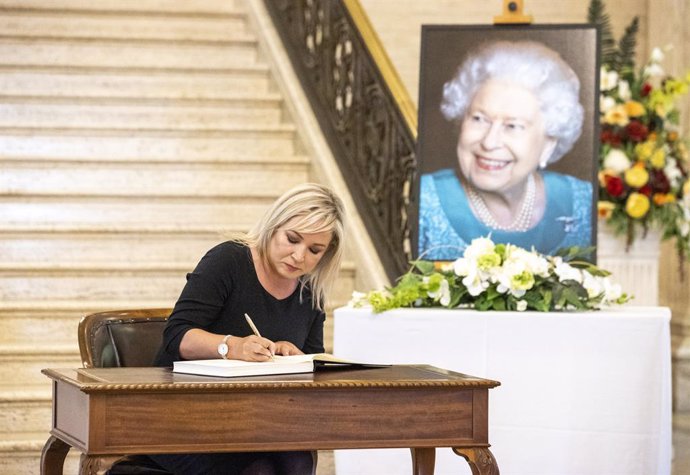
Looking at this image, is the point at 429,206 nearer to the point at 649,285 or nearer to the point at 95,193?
the point at 649,285

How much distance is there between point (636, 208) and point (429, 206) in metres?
1.41

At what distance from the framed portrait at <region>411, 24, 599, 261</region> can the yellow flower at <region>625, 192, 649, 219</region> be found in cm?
93

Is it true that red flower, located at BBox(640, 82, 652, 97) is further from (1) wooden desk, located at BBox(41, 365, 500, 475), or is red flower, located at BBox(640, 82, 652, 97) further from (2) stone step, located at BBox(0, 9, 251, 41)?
(1) wooden desk, located at BBox(41, 365, 500, 475)

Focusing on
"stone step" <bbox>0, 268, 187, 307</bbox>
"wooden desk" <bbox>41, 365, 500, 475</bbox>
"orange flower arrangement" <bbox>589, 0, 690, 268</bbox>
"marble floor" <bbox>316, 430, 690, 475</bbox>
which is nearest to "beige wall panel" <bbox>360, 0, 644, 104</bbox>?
"orange flower arrangement" <bbox>589, 0, 690, 268</bbox>

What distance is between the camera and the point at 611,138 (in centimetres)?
613

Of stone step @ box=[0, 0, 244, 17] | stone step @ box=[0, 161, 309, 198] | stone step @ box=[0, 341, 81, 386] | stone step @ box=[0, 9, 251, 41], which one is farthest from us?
stone step @ box=[0, 0, 244, 17]

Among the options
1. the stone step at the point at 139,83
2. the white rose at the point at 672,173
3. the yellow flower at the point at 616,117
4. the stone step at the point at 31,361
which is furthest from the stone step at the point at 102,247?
the white rose at the point at 672,173

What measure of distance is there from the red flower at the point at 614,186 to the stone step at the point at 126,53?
2.90 meters

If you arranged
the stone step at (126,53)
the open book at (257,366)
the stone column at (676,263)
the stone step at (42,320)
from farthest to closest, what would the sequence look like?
the stone step at (126,53) → the stone column at (676,263) → the stone step at (42,320) → the open book at (257,366)

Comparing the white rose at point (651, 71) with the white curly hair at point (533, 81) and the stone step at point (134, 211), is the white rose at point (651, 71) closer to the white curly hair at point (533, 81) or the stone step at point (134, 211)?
the white curly hair at point (533, 81)

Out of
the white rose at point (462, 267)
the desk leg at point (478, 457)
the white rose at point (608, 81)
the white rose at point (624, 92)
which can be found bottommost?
the desk leg at point (478, 457)

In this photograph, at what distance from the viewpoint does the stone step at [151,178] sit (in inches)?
272

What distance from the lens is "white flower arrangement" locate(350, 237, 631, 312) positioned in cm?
428

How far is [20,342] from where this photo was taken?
235 inches
